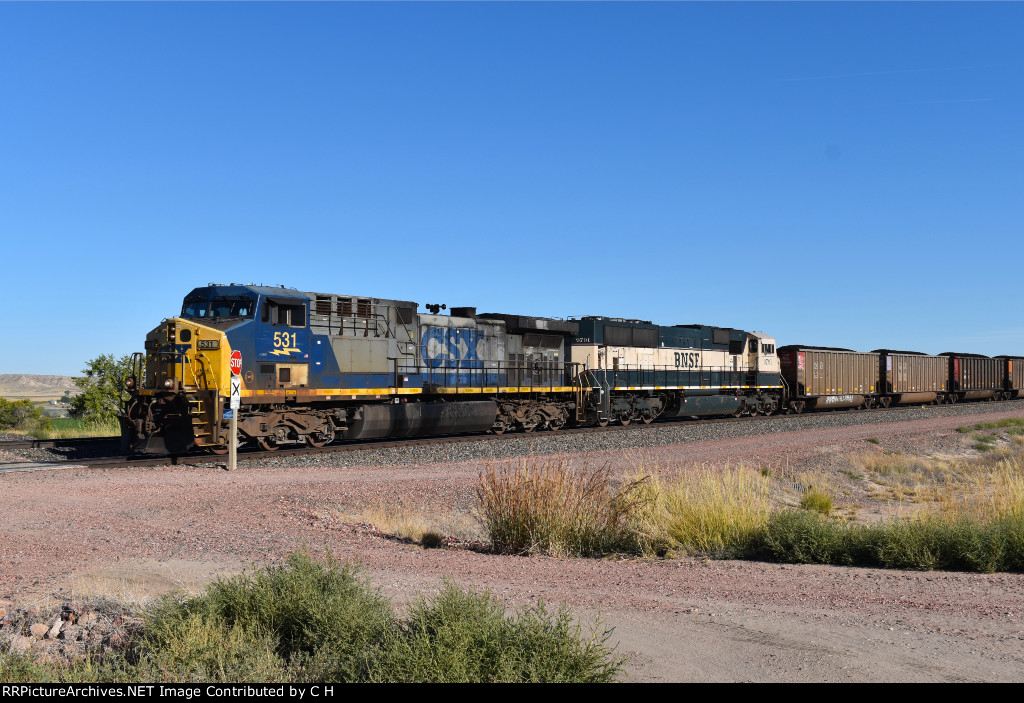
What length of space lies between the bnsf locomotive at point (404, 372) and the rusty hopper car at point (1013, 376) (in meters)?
30.4

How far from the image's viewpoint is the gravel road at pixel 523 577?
5375 mm

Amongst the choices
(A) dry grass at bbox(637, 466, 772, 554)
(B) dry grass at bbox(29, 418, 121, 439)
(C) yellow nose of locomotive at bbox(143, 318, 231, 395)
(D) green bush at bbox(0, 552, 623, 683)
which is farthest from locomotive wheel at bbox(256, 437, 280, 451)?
(D) green bush at bbox(0, 552, 623, 683)

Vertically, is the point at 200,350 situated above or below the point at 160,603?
above

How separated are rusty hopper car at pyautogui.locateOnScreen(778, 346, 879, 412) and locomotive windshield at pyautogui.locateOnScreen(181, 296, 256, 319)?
28.0m

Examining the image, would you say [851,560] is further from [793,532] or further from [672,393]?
[672,393]

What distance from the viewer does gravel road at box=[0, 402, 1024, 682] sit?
5.38 m

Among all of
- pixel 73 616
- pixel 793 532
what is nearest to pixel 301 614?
pixel 73 616

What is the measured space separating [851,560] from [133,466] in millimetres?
13875

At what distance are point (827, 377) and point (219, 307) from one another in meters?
32.1

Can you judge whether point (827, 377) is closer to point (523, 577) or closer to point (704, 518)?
point (704, 518)

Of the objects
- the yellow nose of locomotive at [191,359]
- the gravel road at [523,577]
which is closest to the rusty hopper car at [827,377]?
the gravel road at [523,577]

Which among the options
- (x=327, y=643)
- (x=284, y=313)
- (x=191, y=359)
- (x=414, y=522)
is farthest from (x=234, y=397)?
(x=327, y=643)

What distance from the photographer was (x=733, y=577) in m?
8.11

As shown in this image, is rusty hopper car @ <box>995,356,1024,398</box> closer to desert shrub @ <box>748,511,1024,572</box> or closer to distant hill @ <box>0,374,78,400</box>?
desert shrub @ <box>748,511,1024,572</box>
